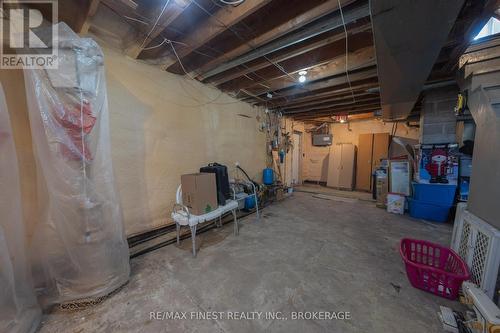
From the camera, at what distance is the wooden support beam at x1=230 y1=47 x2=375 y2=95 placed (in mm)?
2203

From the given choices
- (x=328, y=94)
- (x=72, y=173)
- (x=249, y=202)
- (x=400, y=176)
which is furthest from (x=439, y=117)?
(x=72, y=173)

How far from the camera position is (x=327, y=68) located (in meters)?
2.59

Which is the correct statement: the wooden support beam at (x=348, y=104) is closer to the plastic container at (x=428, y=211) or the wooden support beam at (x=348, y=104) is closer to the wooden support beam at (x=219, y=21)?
the plastic container at (x=428, y=211)

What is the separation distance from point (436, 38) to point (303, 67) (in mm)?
1440

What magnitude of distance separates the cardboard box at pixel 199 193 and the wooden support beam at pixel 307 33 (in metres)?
1.57

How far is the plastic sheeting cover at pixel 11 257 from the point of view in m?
1.04

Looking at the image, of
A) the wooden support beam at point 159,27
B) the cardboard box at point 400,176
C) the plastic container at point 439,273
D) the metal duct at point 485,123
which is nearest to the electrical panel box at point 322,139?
the cardboard box at point 400,176

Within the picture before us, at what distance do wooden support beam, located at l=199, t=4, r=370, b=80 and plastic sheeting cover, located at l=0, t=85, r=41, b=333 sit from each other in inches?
83.3

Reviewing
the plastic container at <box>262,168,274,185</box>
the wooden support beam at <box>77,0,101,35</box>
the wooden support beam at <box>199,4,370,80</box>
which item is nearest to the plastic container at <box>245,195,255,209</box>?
the plastic container at <box>262,168,274,185</box>

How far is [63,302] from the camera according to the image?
1.36m

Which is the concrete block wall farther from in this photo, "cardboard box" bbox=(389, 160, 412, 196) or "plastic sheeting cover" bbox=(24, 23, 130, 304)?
"plastic sheeting cover" bbox=(24, 23, 130, 304)

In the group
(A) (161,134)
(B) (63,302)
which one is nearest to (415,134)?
(A) (161,134)

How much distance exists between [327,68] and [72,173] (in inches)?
122

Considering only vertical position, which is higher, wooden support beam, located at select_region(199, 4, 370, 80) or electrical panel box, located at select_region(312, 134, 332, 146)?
wooden support beam, located at select_region(199, 4, 370, 80)
